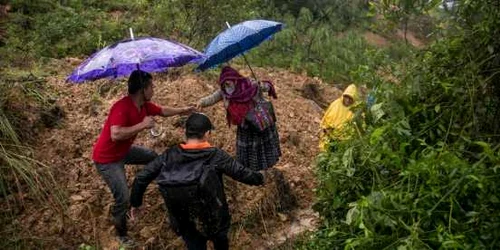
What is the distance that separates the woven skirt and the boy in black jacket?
39.6 inches

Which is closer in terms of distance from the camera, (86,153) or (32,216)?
(32,216)

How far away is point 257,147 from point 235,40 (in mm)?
920

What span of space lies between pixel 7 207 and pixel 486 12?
4.04 meters

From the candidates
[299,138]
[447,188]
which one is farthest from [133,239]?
[447,188]

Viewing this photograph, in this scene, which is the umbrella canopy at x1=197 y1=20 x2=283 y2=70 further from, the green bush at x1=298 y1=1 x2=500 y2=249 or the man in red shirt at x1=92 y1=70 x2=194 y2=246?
the green bush at x1=298 y1=1 x2=500 y2=249

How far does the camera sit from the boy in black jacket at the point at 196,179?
331 cm

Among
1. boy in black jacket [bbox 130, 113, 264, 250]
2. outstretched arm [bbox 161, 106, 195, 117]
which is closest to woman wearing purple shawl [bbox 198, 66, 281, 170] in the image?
outstretched arm [bbox 161, 106, 195, 117]

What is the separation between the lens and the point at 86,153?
564 cm

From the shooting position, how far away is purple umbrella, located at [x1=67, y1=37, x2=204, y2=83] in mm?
3746

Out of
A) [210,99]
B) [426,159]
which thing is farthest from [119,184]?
[426,159]

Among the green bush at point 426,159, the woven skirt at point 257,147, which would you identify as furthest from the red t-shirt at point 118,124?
the green bush at point 426,159

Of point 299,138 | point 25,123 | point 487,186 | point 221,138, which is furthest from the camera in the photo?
point 299,138

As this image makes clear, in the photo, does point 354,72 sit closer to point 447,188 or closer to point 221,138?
point 447,188

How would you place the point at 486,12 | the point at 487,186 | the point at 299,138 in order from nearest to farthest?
the point at 487,186, the point at 486,12, the point at 299,138
